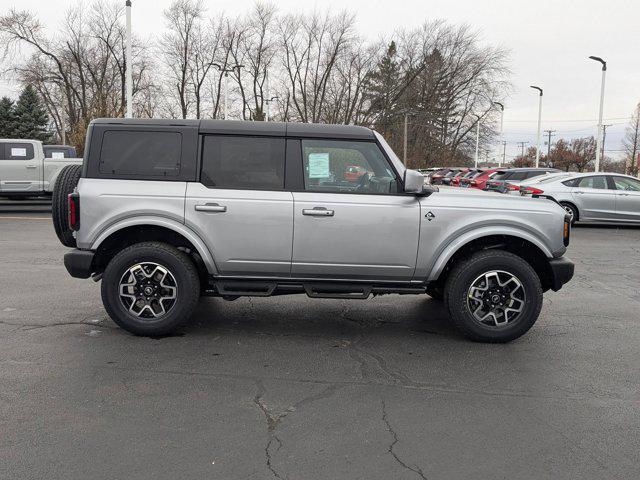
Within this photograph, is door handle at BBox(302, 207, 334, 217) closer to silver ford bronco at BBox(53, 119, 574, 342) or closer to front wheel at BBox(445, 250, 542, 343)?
silver ford bronco at BBox(53, 119, 574, 342)

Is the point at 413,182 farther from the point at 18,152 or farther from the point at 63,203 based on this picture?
the point at 18,152

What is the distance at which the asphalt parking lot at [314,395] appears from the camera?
10.3 ft

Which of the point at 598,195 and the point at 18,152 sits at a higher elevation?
the point at 18,152

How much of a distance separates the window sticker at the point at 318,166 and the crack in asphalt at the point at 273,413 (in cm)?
191

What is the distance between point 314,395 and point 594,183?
13.9 metres

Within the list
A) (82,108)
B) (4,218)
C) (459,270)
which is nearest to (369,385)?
(459,270)

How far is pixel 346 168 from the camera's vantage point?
5.27 metres

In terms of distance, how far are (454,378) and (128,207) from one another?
120 inches

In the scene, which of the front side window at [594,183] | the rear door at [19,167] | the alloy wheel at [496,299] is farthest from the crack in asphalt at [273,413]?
the rear door at [19,167]

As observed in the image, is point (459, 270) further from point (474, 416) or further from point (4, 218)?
point (4, 218)

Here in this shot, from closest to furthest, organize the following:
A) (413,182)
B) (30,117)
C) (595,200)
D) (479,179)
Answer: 1. (413,182)
2. (595,200)
3. (479,179)
4. (30,117)

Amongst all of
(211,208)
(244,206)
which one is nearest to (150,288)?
(211,208)

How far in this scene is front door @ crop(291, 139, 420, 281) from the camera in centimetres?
514

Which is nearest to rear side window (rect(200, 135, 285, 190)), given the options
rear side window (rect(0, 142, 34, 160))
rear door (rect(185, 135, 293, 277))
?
rear door (rect(185, 135, 293, 277))
